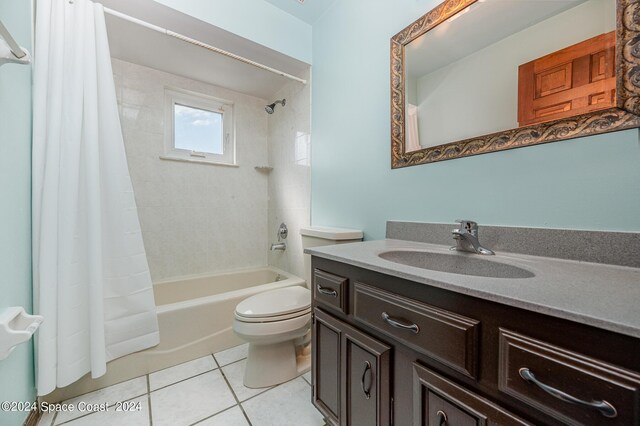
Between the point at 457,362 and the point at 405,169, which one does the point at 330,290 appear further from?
the point at 405,169

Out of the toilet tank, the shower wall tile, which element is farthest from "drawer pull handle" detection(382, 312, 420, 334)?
the shower wall tile

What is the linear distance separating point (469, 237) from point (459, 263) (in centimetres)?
11

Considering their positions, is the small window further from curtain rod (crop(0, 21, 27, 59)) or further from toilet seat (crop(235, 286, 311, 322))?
toilet seat (crop(235, 286, 311, 322))

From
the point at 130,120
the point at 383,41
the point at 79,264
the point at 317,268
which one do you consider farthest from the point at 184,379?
the point at 383,41

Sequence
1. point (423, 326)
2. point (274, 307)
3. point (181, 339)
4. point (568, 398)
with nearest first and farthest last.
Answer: point (568, 398) → point (423, 326) → point (274, 307) → point (181, 339)

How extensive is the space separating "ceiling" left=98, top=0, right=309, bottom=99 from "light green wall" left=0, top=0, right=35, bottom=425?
50cm

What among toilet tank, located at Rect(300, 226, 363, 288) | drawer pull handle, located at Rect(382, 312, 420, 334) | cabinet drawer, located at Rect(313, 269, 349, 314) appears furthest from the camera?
toilet tank, located at Rect(300, 226, 363, 288)

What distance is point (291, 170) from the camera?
2219mm

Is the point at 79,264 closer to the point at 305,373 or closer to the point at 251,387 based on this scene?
the point at 251,387

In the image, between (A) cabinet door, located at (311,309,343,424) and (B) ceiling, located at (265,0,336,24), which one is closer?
(A) cabinet door, located at (311,309,343,424)

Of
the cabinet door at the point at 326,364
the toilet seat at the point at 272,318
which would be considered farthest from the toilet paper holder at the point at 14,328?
the cabinet door at the point at 326,364

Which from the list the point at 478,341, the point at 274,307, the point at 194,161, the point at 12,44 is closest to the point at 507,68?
the point at 478,341

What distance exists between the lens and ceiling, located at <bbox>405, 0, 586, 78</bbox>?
2.69 ft

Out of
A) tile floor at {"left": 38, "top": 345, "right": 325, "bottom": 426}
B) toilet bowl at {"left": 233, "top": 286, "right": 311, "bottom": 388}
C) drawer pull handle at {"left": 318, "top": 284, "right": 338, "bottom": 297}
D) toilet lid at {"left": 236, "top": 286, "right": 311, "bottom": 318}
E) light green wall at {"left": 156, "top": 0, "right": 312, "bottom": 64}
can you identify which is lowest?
tile floor at {"left": 38, "top": 345, "right": 325, "bottom": 426}
